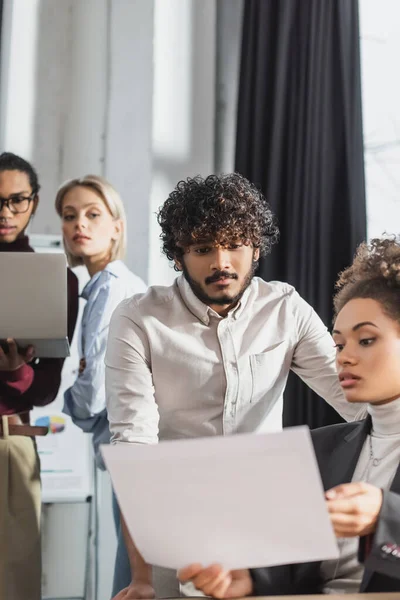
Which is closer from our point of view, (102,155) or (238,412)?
(238,412)

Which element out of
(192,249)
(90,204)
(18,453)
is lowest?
(18,453)

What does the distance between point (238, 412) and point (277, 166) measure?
1.46 m

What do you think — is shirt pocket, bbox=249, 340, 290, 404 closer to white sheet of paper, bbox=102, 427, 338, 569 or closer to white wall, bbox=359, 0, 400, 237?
white sheet of paper, bbox=102, 427, 338, 569

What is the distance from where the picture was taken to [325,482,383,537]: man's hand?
42.5 inches

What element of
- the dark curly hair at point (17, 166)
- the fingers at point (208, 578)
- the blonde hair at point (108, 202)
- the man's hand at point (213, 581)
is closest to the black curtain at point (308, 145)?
the blonde hair at point (108, 202)

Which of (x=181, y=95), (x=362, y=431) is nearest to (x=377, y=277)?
(x=362, y=431)

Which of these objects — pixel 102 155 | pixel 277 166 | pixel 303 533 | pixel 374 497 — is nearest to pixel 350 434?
pixel 374 497

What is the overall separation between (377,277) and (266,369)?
1.41 ft

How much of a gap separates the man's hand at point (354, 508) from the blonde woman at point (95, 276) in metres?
1.35

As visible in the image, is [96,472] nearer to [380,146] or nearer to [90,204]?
[90,204]

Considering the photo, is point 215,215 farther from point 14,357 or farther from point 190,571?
point 190,571

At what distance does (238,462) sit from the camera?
3.15 ft

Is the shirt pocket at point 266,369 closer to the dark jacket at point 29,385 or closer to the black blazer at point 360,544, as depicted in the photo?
the black blazer at point 360,544

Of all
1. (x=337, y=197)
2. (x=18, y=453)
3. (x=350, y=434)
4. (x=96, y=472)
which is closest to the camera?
(x=350, y=434)
